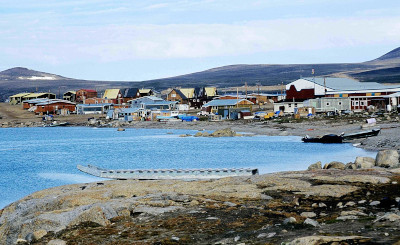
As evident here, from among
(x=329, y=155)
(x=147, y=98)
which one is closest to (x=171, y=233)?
(x=329, y=155)

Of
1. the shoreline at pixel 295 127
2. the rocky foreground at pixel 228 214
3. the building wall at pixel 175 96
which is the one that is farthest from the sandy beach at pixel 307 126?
the building wall at pixel 175 96

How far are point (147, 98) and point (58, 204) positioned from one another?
10863 centimetres

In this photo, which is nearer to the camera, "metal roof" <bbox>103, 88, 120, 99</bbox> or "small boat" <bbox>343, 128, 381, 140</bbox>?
"small boat" <bbox>343, 128, 381, 140</bbox>

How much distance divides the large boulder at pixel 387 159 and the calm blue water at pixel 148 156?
410 inches

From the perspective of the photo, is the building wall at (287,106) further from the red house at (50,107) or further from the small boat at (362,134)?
A: the red house at (50,107)

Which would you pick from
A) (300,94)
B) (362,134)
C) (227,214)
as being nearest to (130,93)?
(300,94)

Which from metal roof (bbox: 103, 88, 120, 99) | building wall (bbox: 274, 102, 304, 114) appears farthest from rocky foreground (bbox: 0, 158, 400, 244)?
metal roof (bbox: 103, 88, 120, 99)

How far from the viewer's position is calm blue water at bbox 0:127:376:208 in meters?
39.2

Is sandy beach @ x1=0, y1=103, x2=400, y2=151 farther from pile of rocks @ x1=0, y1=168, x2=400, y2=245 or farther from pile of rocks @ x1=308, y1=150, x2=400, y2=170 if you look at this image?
pile of rocks @ x1=0, y1=168, x2=400, y2=245

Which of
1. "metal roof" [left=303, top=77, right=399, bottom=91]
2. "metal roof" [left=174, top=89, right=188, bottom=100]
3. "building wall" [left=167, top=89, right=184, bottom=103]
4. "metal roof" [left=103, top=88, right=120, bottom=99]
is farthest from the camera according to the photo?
"metal roof" [left=103, top=88, right=120, bottom=99]

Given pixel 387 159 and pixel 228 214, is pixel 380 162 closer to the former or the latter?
pixel 387 159

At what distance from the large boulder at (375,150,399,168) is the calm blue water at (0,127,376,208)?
10.4 m

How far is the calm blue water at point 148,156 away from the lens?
39.2 meters

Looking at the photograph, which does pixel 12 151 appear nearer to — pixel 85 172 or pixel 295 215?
pixel 85 172
